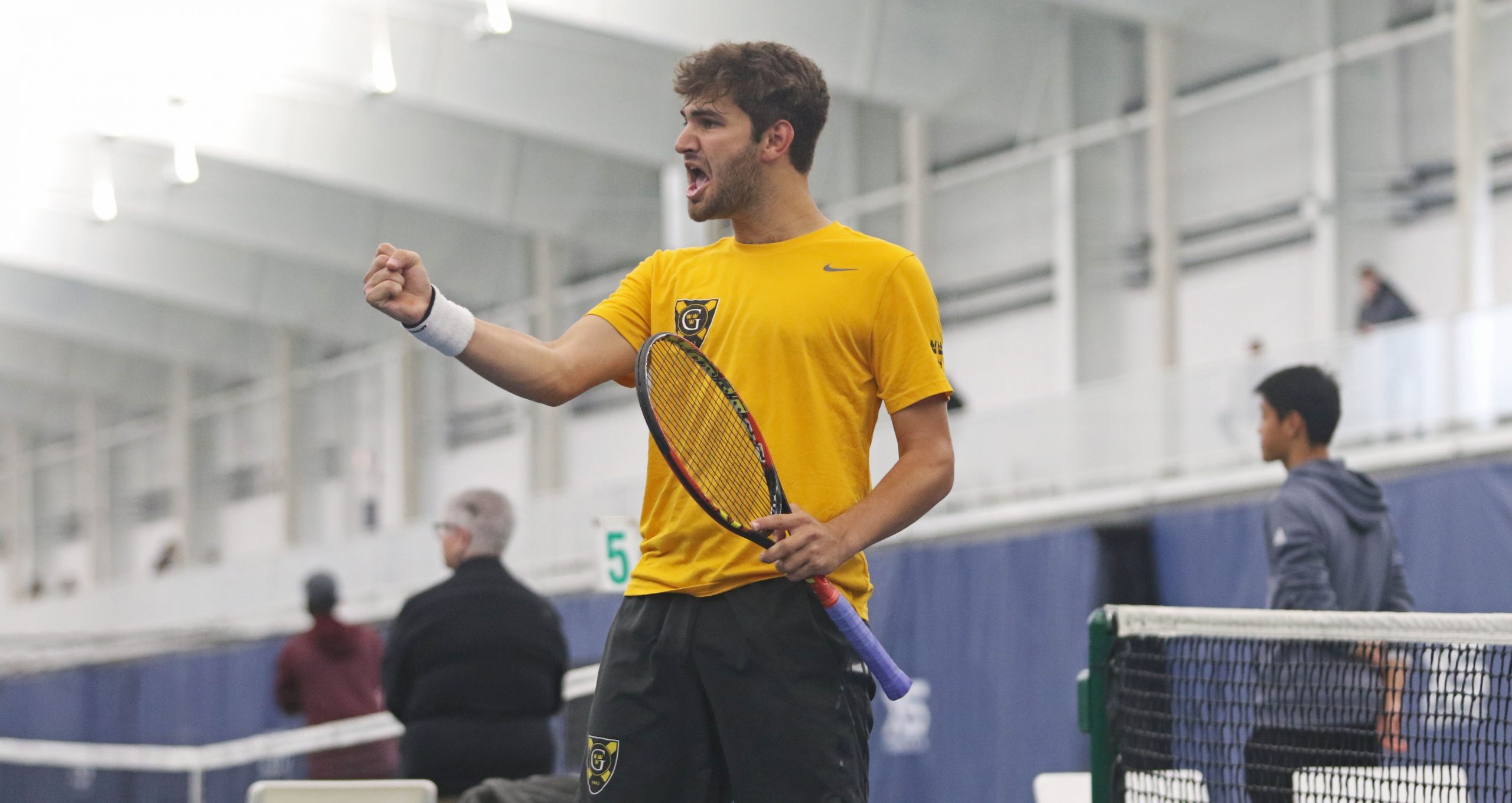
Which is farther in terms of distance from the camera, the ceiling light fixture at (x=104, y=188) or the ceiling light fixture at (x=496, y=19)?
the ceiling light fixture at (x=104, y=188)

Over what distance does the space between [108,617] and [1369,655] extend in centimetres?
2920

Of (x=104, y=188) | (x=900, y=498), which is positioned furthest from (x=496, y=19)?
(x=900, y=498)

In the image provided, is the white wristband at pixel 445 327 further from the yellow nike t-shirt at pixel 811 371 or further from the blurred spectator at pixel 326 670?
the blurred spectator at pixel 326 670

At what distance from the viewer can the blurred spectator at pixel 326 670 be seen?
8703 mm

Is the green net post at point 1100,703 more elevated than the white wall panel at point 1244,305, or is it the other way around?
the white wall panel at point 1244,305

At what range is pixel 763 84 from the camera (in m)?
3.16

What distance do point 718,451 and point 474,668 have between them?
3.24 metres

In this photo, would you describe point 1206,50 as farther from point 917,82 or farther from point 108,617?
point 108,617

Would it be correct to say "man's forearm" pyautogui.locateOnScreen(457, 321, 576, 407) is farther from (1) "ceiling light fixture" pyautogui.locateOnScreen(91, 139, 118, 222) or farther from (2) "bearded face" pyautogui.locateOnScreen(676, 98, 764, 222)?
(1) "ceiling light fixture" pyautogui.locateOnScreen(91, 139, 118, 222)

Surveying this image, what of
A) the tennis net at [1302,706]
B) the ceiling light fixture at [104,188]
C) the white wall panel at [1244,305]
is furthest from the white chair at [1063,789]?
the ceiling light fixture at [104,188]

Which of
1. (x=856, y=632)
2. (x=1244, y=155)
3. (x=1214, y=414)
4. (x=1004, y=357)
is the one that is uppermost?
(x=1244, y=155)

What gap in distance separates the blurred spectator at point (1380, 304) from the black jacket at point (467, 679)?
409 inches

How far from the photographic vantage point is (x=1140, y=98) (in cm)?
2105

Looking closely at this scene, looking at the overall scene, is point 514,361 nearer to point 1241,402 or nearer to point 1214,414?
point 1241,402
